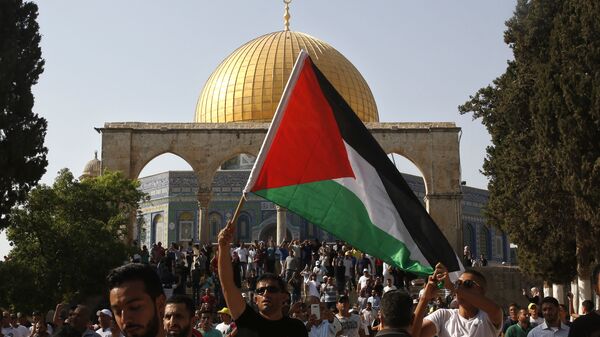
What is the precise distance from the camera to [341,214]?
18.0 ft

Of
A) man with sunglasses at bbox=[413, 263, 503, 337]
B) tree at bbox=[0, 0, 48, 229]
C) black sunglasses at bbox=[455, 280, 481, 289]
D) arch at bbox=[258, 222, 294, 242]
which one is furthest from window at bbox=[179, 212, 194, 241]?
black sunglasses at bbox=[455, 280, 481, 289]

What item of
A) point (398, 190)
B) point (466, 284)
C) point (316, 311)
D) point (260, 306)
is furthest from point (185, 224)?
point (260, 306)

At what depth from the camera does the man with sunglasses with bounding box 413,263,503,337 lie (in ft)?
16.2

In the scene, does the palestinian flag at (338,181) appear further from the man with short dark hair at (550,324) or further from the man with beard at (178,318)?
the man with short dark hair at (550,324)

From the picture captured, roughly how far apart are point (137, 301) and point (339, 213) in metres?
2.54

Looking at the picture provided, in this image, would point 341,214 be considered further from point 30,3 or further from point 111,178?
point 111,178

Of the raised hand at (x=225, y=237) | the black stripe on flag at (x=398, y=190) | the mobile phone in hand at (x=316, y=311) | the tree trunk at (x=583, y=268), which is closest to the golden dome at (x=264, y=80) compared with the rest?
the tree trunk at (x=583, y=268)

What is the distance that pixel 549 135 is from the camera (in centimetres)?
1552

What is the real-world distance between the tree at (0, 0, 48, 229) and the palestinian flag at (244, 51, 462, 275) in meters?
11.7

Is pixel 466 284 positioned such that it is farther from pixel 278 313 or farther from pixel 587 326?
pixel 278 313

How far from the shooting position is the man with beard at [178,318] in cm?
429

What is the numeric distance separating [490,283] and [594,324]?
1974 cm

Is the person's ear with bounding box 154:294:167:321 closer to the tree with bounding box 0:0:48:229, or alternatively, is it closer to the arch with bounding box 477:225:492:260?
the tree with bounding box 0:0:48:229

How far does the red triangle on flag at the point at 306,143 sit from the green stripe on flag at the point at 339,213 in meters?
A: 0.06
